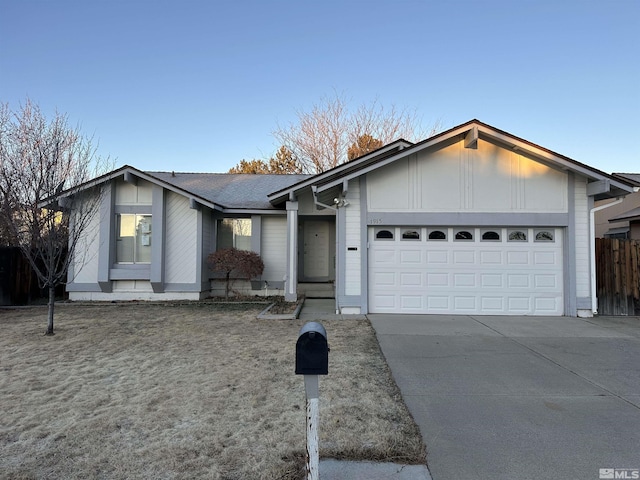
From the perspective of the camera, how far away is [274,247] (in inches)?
510

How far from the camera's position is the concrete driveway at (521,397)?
2.84m

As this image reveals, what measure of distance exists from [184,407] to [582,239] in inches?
392

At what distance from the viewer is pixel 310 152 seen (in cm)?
2581

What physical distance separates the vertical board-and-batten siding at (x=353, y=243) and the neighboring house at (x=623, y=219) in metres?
11.3

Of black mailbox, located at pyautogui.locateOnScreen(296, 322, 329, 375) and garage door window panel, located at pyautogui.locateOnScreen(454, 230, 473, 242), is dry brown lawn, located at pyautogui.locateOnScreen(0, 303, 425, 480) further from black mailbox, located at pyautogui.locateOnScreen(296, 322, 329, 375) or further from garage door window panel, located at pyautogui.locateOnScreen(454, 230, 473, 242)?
garage door window panel, located at pyautogui.locateOnScreen(454, 230, 473, 242)

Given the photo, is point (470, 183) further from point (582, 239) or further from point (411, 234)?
point (582, 239)

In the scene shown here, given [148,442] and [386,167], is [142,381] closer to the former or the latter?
[148,442]

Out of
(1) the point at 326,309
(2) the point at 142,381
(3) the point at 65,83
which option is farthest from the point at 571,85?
(3) the point at 65,83

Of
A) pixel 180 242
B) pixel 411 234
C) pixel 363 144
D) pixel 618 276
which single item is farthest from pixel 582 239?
pixel 363 144

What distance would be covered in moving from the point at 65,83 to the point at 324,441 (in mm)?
13819

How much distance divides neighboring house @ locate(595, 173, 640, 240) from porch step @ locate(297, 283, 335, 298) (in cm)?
1148

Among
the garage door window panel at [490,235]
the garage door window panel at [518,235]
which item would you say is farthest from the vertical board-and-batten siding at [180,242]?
the garage door window panel at [518,235]

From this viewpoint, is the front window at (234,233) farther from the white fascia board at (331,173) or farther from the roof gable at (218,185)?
the white fascia board at (331,173)

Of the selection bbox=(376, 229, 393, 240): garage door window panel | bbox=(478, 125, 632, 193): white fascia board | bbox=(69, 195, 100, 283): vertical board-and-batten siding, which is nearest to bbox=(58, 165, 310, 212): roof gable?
bbox=(69, 195, 100, 283): vertical board-and-batten siding
